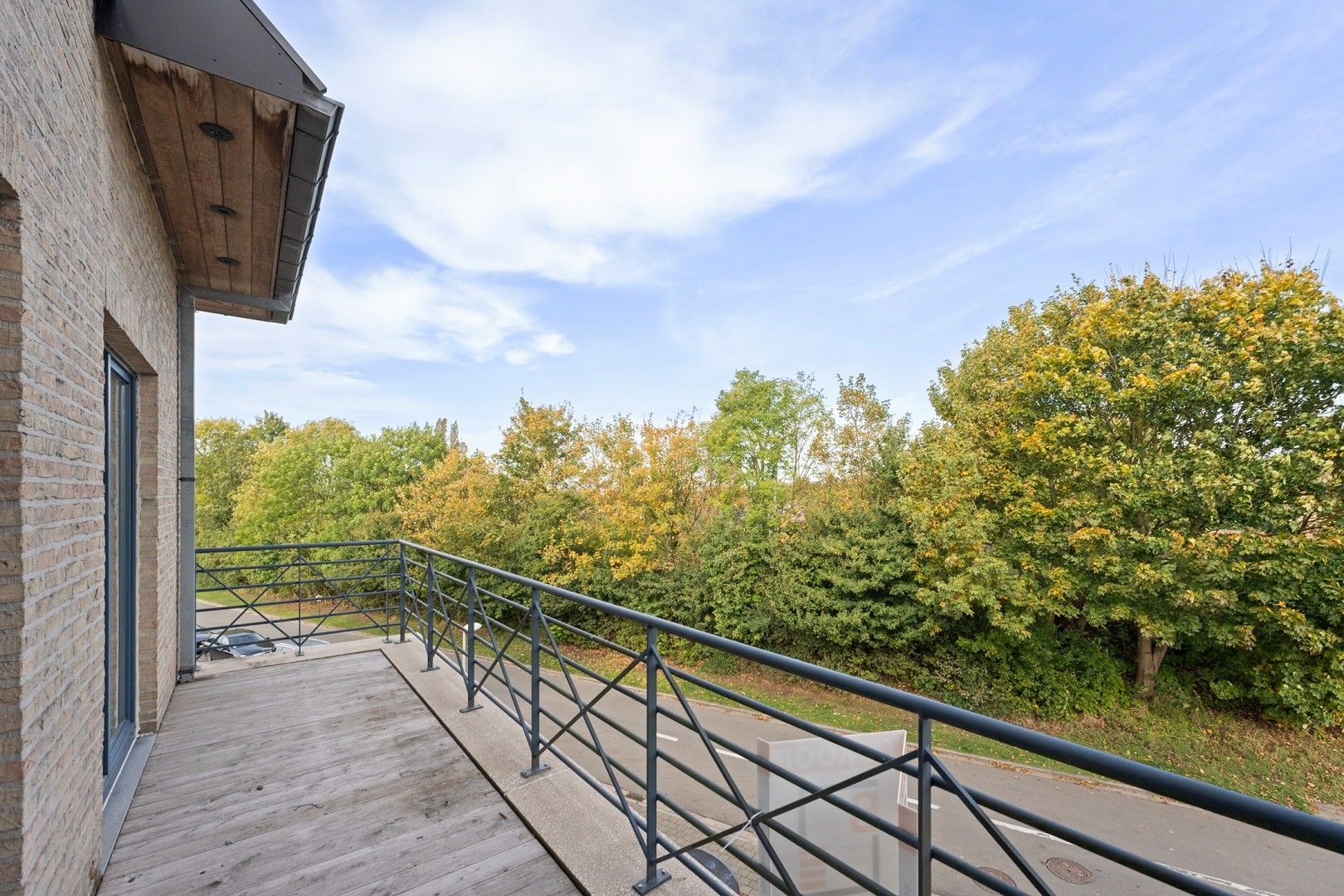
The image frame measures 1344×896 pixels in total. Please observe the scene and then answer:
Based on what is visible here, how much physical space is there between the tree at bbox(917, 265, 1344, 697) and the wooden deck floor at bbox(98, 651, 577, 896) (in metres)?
10.6

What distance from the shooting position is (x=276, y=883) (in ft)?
6.61

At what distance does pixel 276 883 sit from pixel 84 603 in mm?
1152

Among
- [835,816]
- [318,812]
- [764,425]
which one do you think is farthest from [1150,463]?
[318,812]

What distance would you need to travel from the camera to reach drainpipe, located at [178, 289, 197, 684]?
4.19 m

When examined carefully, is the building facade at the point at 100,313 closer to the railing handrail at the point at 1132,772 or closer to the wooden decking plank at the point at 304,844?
the wooden decking plank at the point at 304,844

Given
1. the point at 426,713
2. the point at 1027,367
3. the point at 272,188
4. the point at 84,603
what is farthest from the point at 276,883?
the point at 1027,367

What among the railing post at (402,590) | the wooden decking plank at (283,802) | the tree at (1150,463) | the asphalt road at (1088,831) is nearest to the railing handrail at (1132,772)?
the wooden decking plank at (283,802)

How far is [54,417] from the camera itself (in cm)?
160

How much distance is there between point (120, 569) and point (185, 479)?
1.50 m

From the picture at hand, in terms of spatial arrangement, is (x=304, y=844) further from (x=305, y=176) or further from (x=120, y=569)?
(x=305, y=176)

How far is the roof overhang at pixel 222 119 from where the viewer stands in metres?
2.02

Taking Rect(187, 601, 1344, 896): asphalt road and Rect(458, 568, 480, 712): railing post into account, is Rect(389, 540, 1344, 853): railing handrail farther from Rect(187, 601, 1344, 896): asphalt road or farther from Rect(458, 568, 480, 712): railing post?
Rect(187, 601, 1344, 896): asphalt road

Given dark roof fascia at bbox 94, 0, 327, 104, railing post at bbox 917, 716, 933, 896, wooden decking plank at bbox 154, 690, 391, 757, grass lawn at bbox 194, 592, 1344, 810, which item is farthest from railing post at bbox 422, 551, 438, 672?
grass lawn at bbox 194, 592, 1344, 810

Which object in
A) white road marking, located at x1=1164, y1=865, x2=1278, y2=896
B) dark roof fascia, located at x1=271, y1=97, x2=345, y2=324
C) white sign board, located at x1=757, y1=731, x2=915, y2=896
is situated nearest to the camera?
dark roof fascia, located at x1=271, y1=97, x2=345, y2=324
